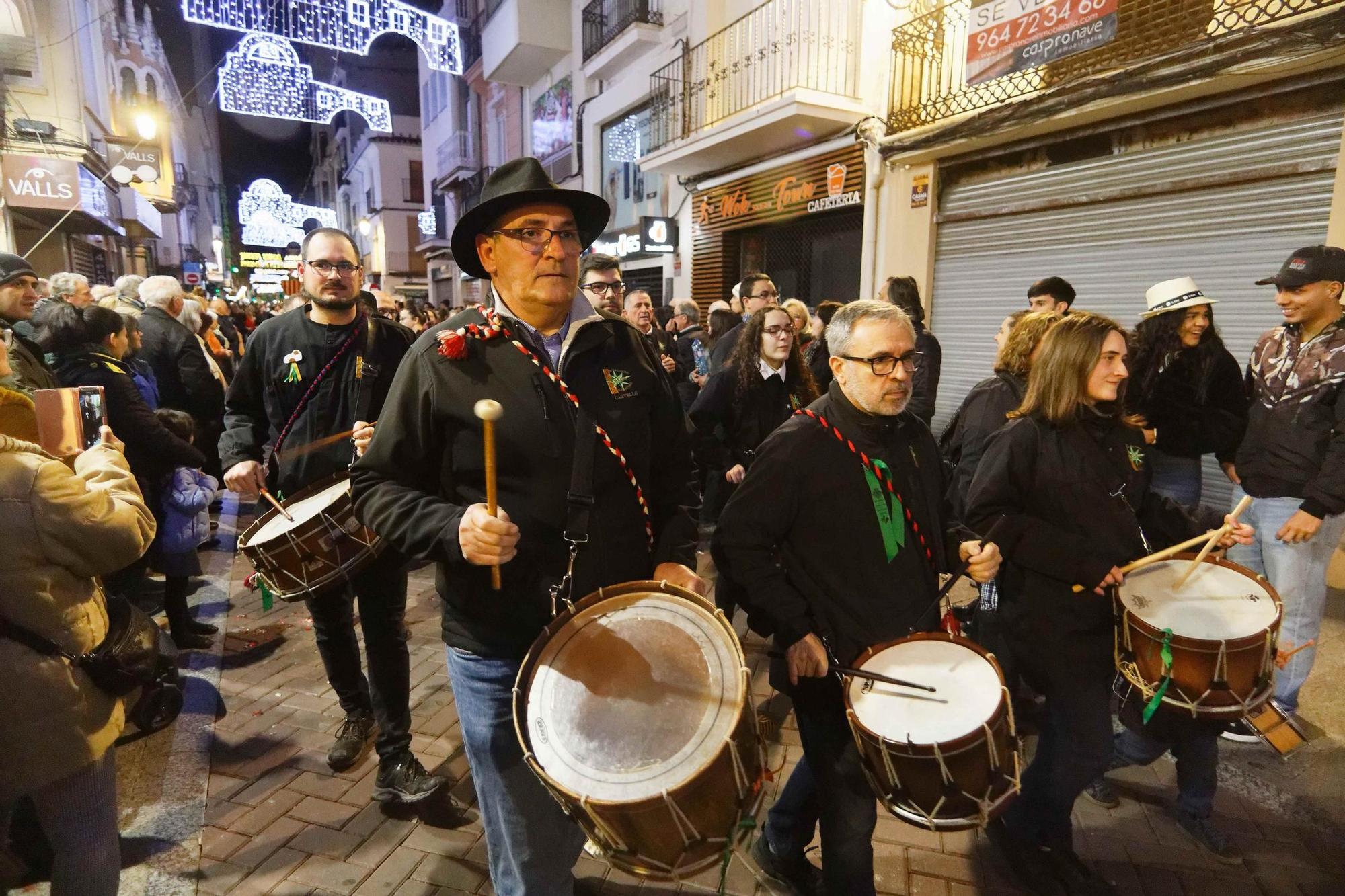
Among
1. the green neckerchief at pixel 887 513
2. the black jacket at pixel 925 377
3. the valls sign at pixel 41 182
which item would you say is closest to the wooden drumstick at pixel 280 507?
the green neckerchief at pixel 887 513

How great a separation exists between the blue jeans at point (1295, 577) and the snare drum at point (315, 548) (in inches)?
170

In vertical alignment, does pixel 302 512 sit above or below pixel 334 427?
below

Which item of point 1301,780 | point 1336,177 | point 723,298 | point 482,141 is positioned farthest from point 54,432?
point 482,141

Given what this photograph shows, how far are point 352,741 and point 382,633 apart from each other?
77 centimetres

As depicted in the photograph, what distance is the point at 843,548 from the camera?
2.44 meters

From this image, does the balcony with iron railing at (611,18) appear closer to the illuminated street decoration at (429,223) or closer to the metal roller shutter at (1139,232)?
the metal roller shutter at (1139,232)

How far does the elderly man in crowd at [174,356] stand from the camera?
6316 mm

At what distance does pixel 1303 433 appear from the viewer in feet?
12.5

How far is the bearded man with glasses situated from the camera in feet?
11.1

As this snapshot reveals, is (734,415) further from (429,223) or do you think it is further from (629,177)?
(429,223)

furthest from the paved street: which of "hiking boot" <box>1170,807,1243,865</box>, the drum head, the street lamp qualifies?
the street lamp

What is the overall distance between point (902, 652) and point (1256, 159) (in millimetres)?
6729

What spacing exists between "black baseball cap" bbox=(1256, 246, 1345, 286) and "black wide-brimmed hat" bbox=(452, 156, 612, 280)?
148 inches

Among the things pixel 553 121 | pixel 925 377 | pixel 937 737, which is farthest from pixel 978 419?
pixel 553 121
